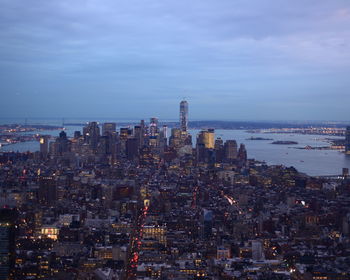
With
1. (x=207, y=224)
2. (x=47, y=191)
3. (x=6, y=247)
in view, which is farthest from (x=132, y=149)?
(x=6, y=247)

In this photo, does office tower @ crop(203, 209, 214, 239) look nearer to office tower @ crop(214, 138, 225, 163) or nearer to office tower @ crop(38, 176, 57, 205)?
office tower @ crop(38, 176, 57, 205)

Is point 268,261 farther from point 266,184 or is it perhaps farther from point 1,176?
point 1,176

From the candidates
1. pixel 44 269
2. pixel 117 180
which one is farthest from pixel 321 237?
pixel 117 180

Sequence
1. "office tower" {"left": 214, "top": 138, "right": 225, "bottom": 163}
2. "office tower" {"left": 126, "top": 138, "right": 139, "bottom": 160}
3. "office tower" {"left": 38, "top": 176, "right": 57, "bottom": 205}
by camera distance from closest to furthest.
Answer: "office tower" {"left": 38, "top": 176, "right": 57, "bottom": 205}, "office tower" {"left": 214, "top": 138, "right": 225, "bottom": 163}, "office tower" {"left": 126, "top": 138, "right": 139, "bottom": 160}

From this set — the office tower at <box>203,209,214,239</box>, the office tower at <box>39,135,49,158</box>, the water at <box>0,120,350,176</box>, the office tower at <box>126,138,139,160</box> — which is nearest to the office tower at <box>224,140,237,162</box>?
the water at <box>0,120,350,176</box>

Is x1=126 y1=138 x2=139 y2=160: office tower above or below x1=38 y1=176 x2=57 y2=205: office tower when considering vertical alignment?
above

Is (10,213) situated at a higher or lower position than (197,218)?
higher

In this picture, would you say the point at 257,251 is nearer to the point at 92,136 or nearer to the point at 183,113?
the point at 92,136

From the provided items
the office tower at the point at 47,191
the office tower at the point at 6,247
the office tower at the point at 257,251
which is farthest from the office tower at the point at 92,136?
the office tower at the point at 6,247
